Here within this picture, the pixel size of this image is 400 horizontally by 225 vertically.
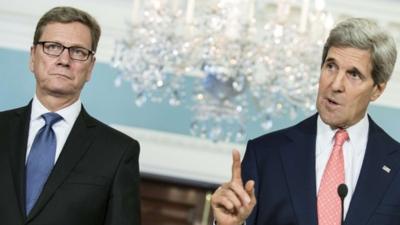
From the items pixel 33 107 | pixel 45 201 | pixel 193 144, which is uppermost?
pixel 33 107

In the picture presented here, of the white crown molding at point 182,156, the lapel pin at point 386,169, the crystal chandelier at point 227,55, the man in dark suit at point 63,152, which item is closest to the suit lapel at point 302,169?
the lapel pin at point 386,169

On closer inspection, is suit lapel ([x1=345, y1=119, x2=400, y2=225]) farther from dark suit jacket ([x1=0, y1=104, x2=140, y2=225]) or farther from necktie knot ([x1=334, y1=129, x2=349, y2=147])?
dark suit jacket ([x1=0, y1=104, x2=140, y2=225])

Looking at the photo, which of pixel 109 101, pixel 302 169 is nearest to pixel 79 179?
pixel 302 169

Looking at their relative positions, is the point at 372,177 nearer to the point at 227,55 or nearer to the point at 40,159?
the point at 40,159

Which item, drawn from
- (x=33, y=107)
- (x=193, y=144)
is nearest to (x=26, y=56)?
(x=193, y=144)

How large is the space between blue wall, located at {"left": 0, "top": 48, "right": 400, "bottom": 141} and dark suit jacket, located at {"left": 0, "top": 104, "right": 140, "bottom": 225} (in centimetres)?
301

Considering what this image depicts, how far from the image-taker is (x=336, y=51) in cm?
225

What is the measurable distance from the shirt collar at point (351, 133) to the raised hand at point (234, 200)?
1.07ft

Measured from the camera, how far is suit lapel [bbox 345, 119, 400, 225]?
85.6 inches

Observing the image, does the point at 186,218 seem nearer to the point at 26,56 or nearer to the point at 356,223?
the point at 26,56

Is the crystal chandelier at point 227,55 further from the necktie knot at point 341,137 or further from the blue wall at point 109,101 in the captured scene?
the necktie knot at point 341,137

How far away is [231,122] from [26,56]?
4.54 feet

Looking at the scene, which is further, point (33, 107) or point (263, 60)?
point (263, 60)

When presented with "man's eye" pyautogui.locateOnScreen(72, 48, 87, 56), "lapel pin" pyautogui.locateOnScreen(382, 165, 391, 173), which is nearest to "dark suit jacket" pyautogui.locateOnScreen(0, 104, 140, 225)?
"man's eye" pyautogui.locateOnScreen(72, 48, 87, 56)
